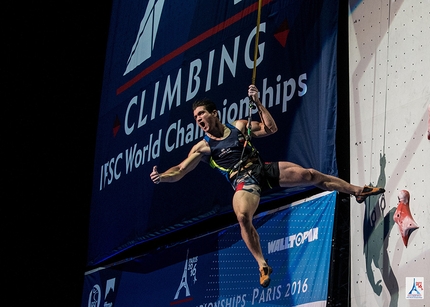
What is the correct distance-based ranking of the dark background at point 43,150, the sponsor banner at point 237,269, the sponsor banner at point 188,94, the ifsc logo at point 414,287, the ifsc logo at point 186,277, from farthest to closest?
the dark background at point 43,150
the ifsc logo at point 186,277
the sponsor banner at point 188,94
the sponsor banner at point 237,269
the ifsc logo at point 414,287

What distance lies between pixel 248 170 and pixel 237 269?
1.22m

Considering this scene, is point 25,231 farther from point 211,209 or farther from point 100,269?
point 211,209

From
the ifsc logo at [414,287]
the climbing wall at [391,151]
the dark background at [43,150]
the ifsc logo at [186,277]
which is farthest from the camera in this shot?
the dark background at [43,150]

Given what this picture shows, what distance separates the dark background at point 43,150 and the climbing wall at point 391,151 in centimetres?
407

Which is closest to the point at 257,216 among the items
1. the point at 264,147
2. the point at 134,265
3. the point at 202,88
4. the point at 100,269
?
the point at 264,147

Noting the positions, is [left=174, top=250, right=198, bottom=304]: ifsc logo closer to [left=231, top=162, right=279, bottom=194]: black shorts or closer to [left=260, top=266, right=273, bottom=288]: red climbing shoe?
[left=231, top=162, right=279, bottom=194]: black shorts

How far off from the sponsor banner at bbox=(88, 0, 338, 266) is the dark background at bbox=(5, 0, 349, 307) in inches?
20.2

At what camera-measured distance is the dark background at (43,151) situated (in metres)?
8.12

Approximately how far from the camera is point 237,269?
5.80 m

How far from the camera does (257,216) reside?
5.73 m

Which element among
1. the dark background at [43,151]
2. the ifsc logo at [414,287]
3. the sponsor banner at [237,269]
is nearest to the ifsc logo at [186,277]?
the sponsor banner at [237,269]

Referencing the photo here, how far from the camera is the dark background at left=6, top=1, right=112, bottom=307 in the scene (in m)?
8.12

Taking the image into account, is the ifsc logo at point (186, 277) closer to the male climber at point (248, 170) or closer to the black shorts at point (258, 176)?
the male climber at point (248, 170)

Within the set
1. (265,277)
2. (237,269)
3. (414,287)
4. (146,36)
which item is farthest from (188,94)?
(414,287)
